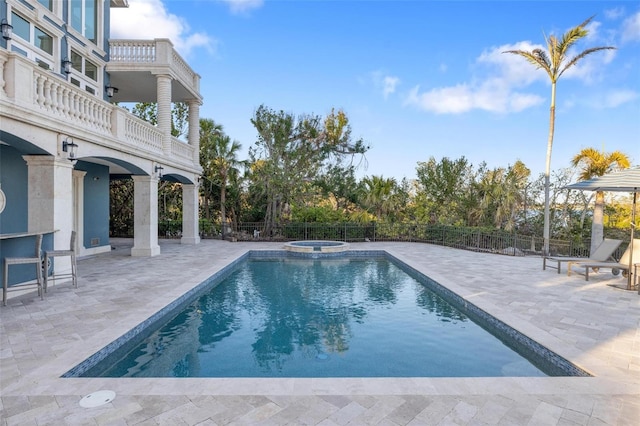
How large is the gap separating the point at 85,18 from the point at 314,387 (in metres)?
14.5

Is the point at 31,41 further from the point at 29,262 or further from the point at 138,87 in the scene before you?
the point at 29,262

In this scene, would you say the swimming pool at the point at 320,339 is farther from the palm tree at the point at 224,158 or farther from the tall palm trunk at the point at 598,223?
the palm tree at the point at 224,158

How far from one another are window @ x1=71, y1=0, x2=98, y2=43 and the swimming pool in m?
10.0

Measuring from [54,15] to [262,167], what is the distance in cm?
1070

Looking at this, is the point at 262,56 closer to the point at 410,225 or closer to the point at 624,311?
the point at 410,225

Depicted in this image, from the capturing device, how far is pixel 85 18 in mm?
11898

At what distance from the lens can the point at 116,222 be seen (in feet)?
67.6

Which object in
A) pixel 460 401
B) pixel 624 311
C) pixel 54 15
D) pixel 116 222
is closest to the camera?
pixel 460 401

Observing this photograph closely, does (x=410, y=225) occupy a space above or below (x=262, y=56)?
below

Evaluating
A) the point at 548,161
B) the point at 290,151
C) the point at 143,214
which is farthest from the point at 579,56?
the point at 143,214

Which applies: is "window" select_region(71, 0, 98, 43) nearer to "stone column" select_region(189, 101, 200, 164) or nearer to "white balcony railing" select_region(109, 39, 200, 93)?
"white balcony railing" select_region(109, 39, 200, 93)

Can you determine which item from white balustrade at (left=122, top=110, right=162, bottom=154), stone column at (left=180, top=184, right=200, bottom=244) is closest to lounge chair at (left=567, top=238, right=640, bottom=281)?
white balustrade at (left=122, top=110, right=162, bottom=154)

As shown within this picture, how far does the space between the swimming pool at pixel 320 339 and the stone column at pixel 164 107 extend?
24.3 feet

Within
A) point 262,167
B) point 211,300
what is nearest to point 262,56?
point 262,167
